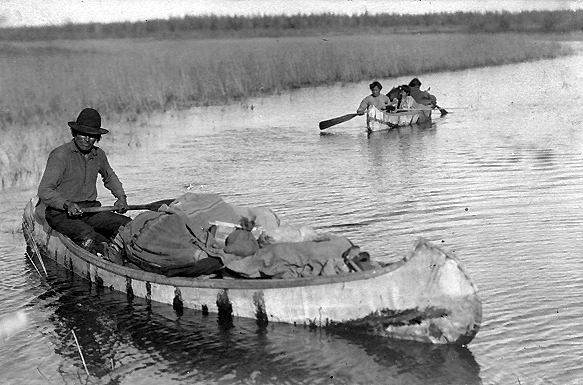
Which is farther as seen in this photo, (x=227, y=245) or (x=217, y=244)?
(x=217, y=244)

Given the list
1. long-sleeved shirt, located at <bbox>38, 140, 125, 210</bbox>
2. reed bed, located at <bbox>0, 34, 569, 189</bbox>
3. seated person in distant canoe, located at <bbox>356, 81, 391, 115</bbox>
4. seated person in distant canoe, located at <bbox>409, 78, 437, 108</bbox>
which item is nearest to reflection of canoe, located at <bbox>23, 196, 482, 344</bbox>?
long-sleeved shirt, located at <bbox>38, 140, 125, 210</bbox>

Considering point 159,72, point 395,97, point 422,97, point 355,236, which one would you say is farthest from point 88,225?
point 159,72

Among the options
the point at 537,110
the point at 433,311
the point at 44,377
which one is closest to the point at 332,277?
the point at 433,311

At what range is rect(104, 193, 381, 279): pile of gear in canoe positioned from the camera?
320 inches

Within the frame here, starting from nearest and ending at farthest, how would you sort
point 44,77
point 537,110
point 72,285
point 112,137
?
point 72,285 → point 112,137 → point 537,110 → point 44,77

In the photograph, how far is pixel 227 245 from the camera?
8.61 m

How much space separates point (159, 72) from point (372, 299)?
22794mm

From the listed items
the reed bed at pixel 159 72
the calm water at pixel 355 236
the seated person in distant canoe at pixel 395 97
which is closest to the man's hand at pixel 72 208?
the calm water at pixel 355 236

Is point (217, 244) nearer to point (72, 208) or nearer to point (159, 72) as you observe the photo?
point (72, 208)

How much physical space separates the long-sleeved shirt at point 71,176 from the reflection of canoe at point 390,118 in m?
11.5

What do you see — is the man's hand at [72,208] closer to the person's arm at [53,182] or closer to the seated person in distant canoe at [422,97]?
the person's arm at [53,182]

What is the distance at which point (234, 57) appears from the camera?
34.6 metres

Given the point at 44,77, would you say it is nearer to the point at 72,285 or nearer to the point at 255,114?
the point at 255,114

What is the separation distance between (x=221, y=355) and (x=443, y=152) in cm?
1042
